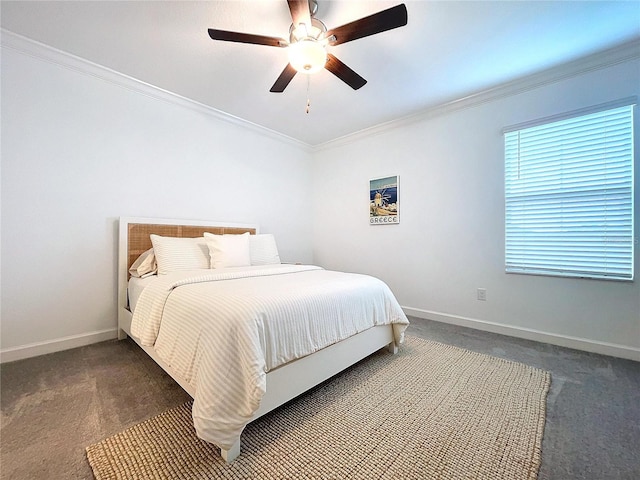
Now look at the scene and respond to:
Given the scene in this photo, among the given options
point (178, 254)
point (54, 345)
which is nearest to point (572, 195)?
point (178, 254)

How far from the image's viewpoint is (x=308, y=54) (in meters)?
1.66

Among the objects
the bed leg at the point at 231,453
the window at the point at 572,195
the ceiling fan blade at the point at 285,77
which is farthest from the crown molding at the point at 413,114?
the bed leg at the point at 231,453

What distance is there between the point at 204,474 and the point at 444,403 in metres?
1.29

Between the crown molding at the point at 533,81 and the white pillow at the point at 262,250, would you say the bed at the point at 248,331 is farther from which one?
the crown molding at the point at 533,81

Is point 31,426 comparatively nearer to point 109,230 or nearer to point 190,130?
point 109,230

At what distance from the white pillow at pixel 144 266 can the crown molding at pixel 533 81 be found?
309 cm

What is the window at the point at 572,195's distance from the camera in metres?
2.10

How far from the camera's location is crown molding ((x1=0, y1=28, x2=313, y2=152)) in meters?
2.00

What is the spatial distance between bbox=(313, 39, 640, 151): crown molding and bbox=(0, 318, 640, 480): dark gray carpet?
241 cm

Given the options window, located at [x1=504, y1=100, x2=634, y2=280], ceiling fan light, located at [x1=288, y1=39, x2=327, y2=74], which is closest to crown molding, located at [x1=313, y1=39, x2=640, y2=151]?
window, located at [x1=504, y1=100, x2=634, y2=280]

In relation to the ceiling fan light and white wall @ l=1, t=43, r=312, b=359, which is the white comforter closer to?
white wall @ l=1, t=43, r=312, b=359

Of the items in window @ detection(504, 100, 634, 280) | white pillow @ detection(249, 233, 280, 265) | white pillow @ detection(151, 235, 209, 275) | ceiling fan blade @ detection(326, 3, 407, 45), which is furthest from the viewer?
white pillow @ detection(249, 233, 280, 265)

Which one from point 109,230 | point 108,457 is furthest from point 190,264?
point 108,457

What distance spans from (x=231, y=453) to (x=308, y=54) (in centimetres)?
220
